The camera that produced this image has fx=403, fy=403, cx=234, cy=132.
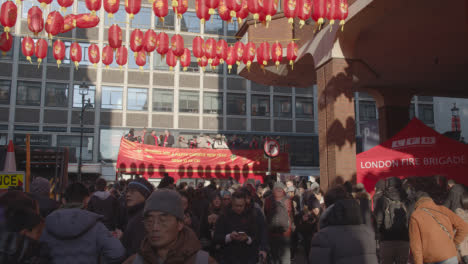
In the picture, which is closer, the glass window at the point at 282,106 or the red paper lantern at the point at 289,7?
the red paper lantern at the point at 289,7

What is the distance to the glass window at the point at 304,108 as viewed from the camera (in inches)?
1478

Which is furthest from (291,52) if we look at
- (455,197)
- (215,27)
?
(215,27)

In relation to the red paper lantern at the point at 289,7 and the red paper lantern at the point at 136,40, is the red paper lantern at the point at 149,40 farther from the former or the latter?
the red paper lantern at the point at 289,7

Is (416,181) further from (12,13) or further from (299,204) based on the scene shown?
(12,13)

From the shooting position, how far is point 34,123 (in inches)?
1267

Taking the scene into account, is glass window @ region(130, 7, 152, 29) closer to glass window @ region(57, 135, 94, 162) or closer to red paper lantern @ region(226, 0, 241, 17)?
glass window @ region(57, 135, 94, 162)

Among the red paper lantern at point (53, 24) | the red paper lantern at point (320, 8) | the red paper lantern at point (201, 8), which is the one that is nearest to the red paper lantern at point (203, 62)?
the red paper lantern at point (201, 8)

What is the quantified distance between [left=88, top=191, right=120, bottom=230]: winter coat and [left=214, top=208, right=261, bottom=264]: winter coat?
2533 millimetres

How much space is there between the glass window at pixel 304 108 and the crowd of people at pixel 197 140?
447 cm

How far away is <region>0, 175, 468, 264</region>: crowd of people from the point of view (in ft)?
8.66

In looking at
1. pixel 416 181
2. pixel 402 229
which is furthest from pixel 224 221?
pixel 402 229

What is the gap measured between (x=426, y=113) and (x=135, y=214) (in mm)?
41286

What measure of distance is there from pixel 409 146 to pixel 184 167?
38.6 feet

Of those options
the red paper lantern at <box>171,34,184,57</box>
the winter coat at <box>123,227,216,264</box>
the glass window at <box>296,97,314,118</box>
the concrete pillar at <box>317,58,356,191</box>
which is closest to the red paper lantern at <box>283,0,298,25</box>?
the concrete pillar at <box>317,58,356,191</box>
